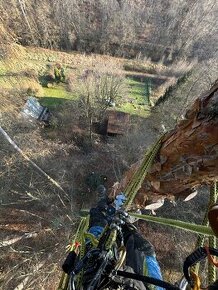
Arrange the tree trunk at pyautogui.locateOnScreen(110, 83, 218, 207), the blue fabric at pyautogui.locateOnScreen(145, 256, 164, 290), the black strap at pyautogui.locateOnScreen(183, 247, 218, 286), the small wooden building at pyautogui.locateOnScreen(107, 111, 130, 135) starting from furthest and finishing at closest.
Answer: the small wooden building at pyautogui.locateOnScreen(107, 111, 130, 135), the blue fabric at pyautogui.locateOnScreen(145, 256, 164, 290), the tree trunk at pyautogui.locateOnScreen(110, 83, 218, 207), the black strap at pyautogui.locateOnScreen(183, 247, 218, 286)

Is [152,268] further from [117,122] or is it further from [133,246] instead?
[117,122]

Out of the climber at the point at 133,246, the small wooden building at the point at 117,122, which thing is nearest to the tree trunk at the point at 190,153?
the climber at the point at 133,246

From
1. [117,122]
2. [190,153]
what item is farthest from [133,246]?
[117,122]

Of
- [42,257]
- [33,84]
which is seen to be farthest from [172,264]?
[33,84]

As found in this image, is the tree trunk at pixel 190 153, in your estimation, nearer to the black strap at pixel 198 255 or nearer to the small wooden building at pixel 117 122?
the black strap at pixel 198 255

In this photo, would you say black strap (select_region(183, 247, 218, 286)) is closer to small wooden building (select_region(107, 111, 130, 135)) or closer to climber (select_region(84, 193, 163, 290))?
climber (select_region(84, 193, 163, 290))

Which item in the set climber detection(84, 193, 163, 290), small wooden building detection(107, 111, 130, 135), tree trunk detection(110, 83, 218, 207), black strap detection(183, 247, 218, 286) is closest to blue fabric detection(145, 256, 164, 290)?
climber detection(84, 193, 163, 290)
